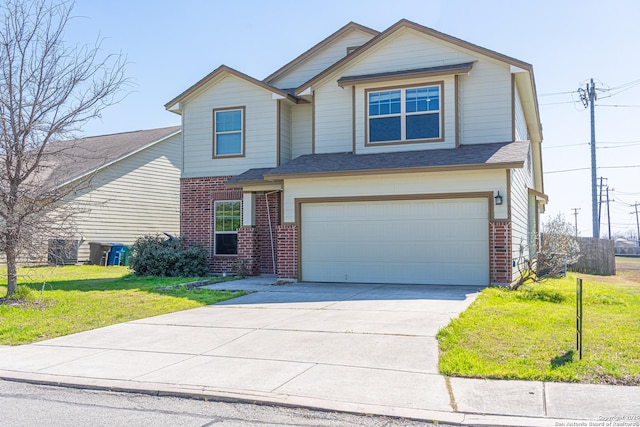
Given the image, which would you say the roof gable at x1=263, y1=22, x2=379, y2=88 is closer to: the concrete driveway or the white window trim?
the white window trim

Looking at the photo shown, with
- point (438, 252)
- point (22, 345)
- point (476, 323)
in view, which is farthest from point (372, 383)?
point (438, 252)

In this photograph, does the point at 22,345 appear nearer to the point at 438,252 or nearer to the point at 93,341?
the point at 93,341

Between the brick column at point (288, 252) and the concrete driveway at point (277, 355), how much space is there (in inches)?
170

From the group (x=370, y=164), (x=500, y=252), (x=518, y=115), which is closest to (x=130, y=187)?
(x=370, y=164)

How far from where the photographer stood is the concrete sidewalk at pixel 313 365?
5.51 meters

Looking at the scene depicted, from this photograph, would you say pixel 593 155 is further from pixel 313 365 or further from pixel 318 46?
pixel 313 365

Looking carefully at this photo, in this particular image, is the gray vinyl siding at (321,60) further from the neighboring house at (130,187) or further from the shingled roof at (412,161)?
the neighboring house at (130,187)

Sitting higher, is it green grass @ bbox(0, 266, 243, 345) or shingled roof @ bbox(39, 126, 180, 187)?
shingled roof @ bbox(39, 126, 180, 187)

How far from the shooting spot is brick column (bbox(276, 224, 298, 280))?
16078 millimetres

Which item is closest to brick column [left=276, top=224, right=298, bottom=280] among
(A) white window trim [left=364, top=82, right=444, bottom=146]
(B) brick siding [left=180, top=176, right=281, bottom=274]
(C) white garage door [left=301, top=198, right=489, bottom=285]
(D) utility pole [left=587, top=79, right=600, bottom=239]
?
(C) white garage door [left=301, top=198, right=489, bottom=285]

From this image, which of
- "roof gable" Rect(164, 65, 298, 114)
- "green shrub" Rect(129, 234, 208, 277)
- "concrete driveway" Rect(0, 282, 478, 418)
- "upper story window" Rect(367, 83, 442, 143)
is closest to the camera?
"concrete driveway" Rect(0, 282, 478, 418)

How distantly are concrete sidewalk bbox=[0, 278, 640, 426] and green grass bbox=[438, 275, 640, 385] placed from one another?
11.6 inches

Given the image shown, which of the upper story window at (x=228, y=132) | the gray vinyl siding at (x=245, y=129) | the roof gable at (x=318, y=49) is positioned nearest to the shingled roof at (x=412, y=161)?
the gray vinyl siding at (x=245, y=129)

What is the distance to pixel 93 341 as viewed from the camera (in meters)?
8.76
